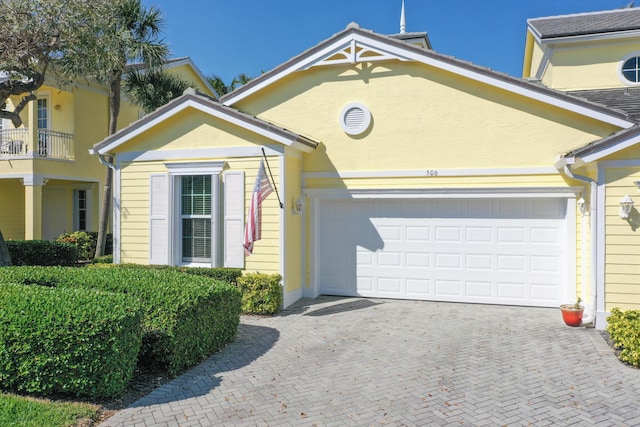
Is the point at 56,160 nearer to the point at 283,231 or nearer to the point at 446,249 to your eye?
the point at 283,231

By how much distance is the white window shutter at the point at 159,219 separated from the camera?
428 inches

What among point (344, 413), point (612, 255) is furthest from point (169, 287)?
point (612, 255)

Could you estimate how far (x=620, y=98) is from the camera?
11.0 meters

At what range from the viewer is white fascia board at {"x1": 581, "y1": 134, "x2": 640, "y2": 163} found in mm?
7973

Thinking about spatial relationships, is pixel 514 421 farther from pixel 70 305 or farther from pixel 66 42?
pixel 66 42

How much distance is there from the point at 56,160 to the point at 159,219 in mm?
9528

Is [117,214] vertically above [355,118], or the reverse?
[355,118]

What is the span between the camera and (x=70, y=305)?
554cm

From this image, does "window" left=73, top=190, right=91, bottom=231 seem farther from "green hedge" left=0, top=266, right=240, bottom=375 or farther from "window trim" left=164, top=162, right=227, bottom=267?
"green hedge" left=0, top=266, right=240, bottom=375

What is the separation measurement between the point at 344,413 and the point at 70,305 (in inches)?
137

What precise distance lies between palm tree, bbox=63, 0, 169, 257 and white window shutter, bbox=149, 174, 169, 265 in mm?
4935

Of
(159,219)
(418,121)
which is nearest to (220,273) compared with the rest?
(159,219)

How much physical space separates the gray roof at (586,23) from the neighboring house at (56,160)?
14269mm

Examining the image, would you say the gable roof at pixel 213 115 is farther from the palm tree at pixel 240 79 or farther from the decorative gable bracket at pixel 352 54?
the palm tree at pixel 240 79
